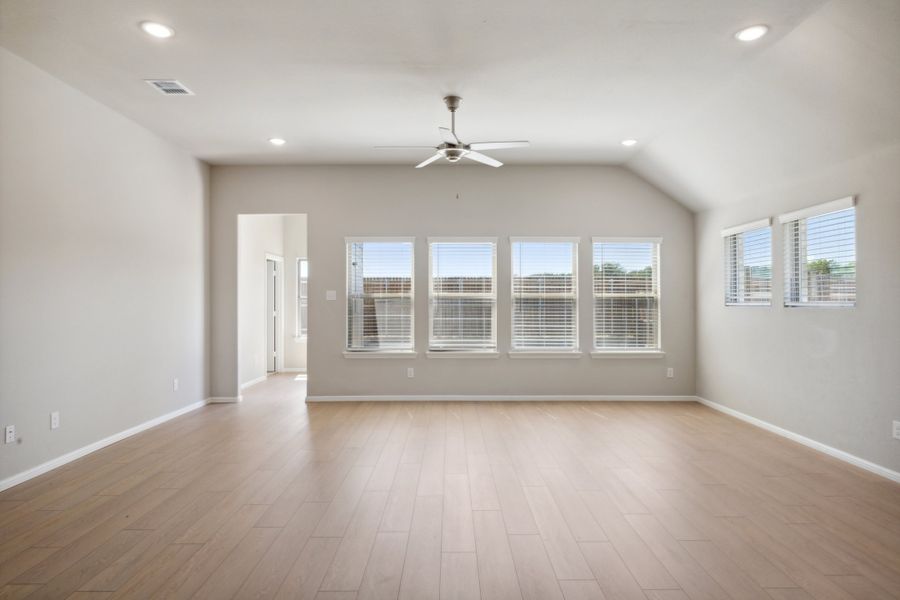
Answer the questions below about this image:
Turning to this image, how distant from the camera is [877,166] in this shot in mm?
3635

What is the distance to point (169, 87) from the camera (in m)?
3.93

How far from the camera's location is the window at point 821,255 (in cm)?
392

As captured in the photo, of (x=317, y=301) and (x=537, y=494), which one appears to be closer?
(x=537, y=494)

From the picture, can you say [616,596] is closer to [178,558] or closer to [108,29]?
[178,558]

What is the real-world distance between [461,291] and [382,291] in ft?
3.32

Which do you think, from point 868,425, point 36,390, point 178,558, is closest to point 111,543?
point 178,558

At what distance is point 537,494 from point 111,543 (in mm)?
2429

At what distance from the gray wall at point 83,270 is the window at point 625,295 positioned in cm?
499

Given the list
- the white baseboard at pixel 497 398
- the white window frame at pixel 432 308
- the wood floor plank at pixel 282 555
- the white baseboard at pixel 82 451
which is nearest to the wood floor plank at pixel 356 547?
the wood floor plank at pixel 282 555

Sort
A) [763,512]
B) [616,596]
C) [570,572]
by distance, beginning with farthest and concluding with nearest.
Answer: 1. [763,512]
2. [570,572]
3. [616,596]

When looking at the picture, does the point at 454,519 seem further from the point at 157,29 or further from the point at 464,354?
the point at 157,29

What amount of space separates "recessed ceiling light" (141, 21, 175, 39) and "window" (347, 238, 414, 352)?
3293 millimetres

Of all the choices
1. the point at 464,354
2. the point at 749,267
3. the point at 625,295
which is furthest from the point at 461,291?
the point at 749,267

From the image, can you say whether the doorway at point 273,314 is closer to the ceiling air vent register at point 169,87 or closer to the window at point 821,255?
the ceiling air vent register at point 169,87
